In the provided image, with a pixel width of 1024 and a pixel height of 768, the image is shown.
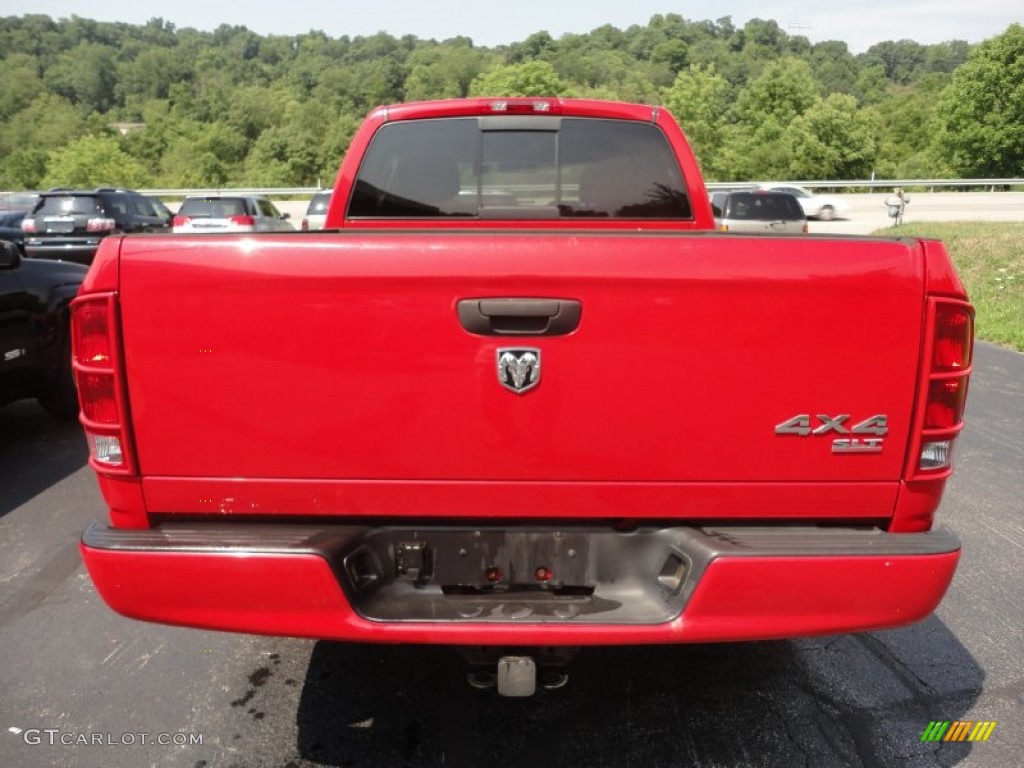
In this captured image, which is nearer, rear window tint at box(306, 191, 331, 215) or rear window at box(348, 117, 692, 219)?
rear window at box(348, 117, 692, 219)

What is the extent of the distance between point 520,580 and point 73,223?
16426 millimetres

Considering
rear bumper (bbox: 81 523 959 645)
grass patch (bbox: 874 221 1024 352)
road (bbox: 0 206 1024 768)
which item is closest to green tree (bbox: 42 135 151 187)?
grass patch (bbox: 874 221 1024 352)

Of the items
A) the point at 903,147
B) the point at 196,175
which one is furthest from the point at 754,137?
the point at 196,175

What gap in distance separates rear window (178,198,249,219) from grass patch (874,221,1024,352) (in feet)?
44.9

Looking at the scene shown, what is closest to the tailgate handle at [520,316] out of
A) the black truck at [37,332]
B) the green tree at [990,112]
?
the black truck at [37,332]

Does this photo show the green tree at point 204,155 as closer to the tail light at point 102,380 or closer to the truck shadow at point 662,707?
the truck shadow at point 662,707

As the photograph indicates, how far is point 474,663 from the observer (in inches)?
100

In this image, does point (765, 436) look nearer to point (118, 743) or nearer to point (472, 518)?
point (472, 518)

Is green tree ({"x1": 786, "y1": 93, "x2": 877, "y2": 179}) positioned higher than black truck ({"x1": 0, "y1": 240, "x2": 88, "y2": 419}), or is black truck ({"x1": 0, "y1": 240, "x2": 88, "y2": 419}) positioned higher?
black truck ({"x1": 0, "y1": 240, "x2": 88, "y2": 419})

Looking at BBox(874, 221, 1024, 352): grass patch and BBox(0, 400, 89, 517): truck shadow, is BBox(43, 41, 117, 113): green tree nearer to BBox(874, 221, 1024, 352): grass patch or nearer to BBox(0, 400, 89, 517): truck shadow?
BBox(874, 221, 1024, 352): grass patch

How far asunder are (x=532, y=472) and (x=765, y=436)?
62 centimetres

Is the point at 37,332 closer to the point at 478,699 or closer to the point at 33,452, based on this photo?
the point at 33,452

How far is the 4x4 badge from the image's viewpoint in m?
2.26

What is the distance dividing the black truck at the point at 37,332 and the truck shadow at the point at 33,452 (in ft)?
0.94
